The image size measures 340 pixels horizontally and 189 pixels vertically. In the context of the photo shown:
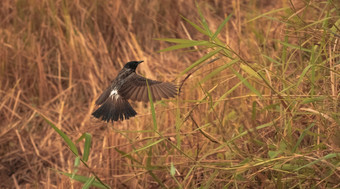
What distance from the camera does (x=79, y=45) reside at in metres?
3.69

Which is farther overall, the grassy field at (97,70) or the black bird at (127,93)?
the grassy field at (97,70)

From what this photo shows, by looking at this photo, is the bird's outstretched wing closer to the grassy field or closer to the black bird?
the black bird

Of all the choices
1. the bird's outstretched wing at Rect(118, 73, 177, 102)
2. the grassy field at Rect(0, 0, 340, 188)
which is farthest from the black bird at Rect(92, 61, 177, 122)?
the grassy field at Rect(0, 0, 340, 188)

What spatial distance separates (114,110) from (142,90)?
5.9 inches

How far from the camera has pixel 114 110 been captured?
1965mm

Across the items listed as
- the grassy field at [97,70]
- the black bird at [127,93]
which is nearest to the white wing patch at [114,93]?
the black bird at [127,93]

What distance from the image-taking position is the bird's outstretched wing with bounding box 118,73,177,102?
199 cm

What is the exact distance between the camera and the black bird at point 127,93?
77.0 inches

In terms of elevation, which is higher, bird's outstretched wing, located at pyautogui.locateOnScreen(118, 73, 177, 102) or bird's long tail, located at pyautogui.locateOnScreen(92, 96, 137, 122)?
bird's outstretched wing, located at pyautogui.locateOnScreen(118, 73, 177, 102)

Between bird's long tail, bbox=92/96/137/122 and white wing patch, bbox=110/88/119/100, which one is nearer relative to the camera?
bird's long tail, bbox=92/96/137/122

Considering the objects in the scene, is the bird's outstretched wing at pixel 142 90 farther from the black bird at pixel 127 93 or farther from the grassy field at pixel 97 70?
the grassy field at pixel 97 70

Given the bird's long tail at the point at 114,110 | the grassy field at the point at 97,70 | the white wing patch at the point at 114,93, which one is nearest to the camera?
the bird's long tail at the point at 114,110

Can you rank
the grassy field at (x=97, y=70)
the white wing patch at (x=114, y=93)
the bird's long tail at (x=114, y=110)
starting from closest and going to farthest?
A: the bird's long tail at (x=114, y=110) < the white wing patch at (x=114, y=93) < the grassy field at (x=97, y=70)

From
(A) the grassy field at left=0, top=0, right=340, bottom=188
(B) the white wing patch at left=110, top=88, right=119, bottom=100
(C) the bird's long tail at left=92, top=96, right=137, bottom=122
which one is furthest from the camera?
(A) the grassy field at left=0, top=0, right=340, bottom=188
